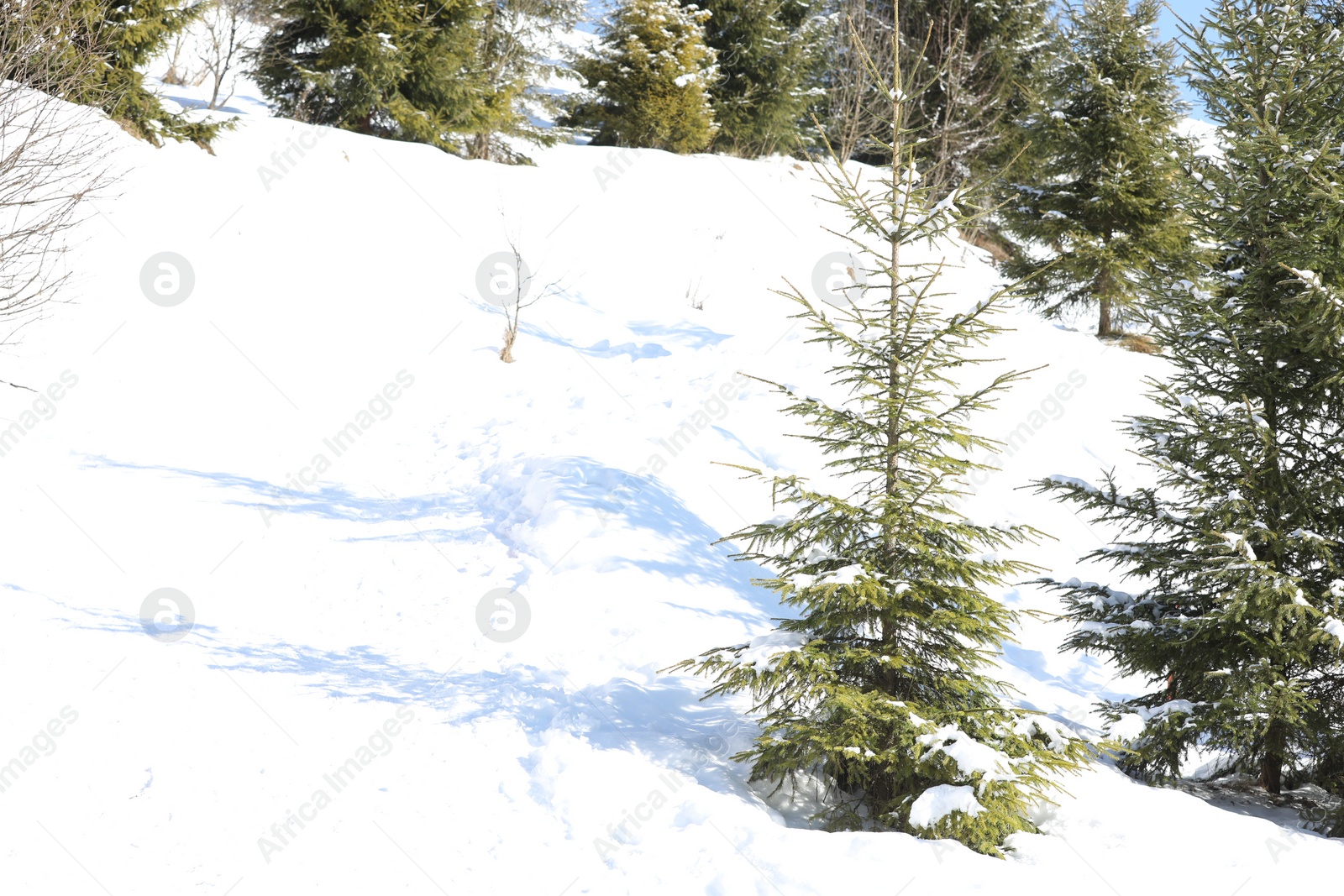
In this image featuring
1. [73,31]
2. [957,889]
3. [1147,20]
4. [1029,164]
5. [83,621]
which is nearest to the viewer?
[957,889]

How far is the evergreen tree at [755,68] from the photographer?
907 inches

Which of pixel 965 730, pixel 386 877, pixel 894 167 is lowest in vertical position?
pixel 386 877

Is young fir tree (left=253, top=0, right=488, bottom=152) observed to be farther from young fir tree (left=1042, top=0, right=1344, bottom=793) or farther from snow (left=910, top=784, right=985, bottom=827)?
snow (left=910, top=784, right=985, bottom=827)

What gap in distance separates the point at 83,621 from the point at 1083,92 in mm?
15703

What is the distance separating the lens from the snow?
4.06 m

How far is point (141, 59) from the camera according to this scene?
12680mm

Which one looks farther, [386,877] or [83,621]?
[83,621]

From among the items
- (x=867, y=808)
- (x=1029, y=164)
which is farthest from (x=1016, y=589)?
(x=1029, y=164)

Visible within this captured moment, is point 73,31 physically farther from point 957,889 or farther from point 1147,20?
point 1147,20

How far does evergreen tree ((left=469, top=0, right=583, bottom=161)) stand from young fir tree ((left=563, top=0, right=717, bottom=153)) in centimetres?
115

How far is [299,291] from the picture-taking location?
41.6ft

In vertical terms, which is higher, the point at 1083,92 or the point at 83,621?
the point at 1083,92

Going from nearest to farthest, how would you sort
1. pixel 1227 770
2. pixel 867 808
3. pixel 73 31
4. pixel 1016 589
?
1. pixel 867 808
2. pixel 1227 770
3. pixel 73 31
4. pixel 1016 589

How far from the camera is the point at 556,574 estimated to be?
7.04 meters
